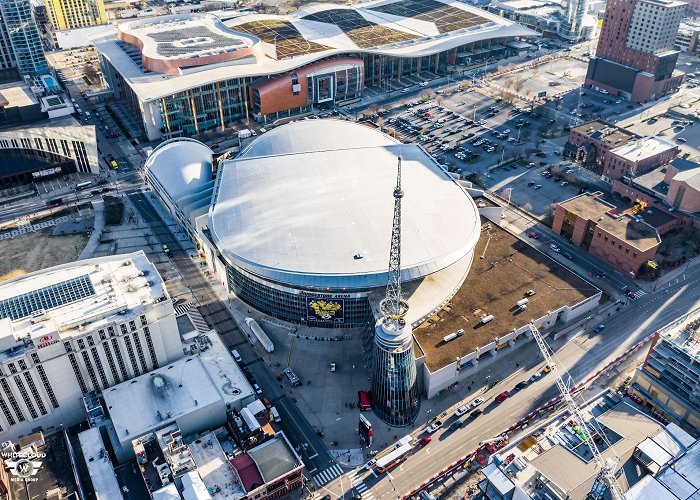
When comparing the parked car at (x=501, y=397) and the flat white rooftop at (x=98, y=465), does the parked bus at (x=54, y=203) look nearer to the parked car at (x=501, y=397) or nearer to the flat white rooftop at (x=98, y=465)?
the flat white rooftop at (x=98, y=465)

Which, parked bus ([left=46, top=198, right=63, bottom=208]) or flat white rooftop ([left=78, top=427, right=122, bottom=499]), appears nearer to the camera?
flat white rooftop ([left=78, top=427, right=122, bottom=499])

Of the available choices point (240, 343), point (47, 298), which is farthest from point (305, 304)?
point (47, 298)

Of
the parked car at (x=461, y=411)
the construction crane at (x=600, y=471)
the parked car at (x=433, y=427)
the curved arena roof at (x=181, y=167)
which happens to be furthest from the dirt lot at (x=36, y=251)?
the construction crane at (x=600, y=471)

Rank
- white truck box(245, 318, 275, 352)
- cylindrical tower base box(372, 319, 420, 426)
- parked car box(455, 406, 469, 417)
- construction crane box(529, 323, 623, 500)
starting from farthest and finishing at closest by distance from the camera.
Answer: white truck box(245, 318, 275, 352)
parked car box(455, 406, 469, 417)
cylindrical tower base box(372, 319, 420, 426)
construction crane box(529, 323, 623, 500)

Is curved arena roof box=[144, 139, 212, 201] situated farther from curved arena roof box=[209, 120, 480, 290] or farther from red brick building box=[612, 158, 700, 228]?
red brick building box=[612, 158, 700, 228]

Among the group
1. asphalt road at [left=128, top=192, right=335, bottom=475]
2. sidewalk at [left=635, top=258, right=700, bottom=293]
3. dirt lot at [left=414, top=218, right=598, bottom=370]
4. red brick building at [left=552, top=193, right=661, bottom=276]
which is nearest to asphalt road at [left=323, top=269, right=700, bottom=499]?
sidewalk at [left=635, top=258, right=700, bottom=293]

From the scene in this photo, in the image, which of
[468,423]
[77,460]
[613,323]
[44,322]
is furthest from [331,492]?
[613,323]
